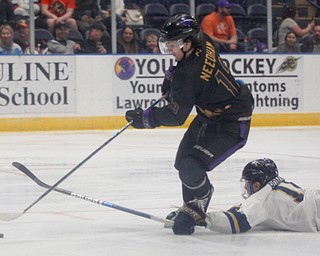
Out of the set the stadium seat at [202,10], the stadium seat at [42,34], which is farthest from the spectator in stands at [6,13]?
the stadium seat at [202,10]

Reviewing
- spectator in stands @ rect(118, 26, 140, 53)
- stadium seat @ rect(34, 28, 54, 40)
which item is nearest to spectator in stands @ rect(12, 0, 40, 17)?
stadium seat @ rect(34, 28, 54, 40)

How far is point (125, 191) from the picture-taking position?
6848mm

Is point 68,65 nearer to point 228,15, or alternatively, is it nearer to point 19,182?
point 228,15

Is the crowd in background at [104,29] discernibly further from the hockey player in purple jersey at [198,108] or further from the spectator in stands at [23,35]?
the hockey player in purple jersey at [198,108]

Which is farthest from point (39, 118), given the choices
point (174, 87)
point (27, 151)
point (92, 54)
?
point (174, 87)

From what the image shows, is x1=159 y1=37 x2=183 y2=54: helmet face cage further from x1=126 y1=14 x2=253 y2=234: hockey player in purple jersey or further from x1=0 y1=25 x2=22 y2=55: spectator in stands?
x1=0 y1=25 x2=22 y2=55: spectator in stands

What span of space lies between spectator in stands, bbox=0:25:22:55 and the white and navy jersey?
779 centimetres

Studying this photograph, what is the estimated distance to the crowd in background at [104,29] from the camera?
1255 centimetres

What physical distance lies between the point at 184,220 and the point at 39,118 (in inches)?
303

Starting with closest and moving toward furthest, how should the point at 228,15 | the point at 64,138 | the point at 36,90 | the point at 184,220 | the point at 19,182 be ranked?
1. the point at 184,220
2. the point at 19,182
3. the point at 64,138
4. the point at 36,90
5. the point at 228,15

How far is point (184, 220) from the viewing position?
495 cm

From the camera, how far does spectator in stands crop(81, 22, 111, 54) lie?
12805 mm

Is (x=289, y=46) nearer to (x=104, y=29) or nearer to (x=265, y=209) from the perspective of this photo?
(x=104, y=29)

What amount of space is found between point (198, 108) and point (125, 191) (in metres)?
1.80
